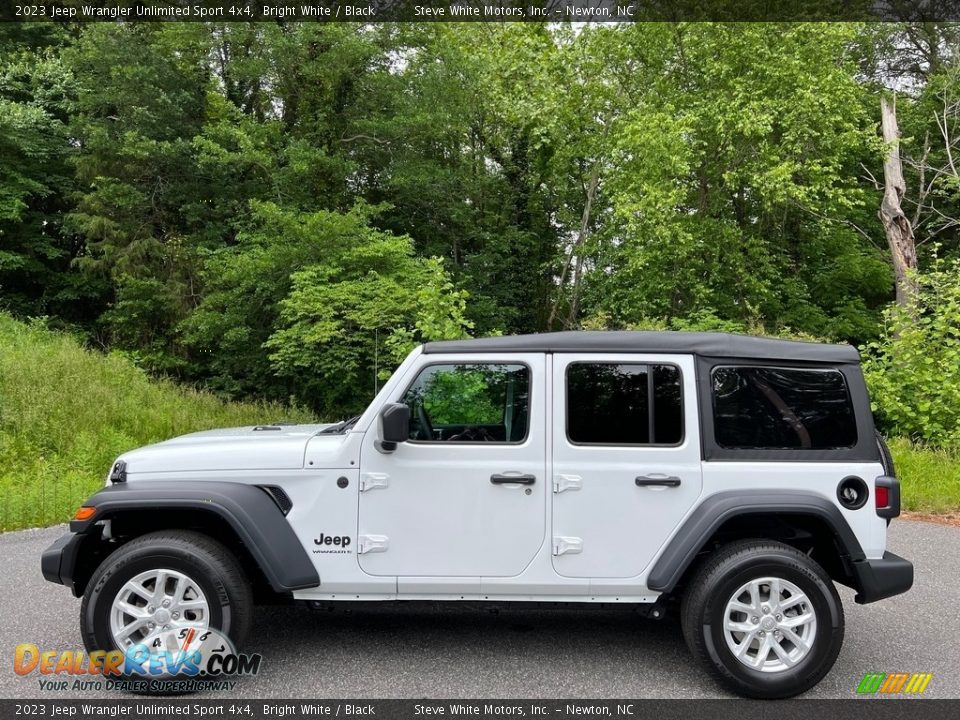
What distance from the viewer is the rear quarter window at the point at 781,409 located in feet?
12.8

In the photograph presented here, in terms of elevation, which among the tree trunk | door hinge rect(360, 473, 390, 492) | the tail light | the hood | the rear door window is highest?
the tree trunk

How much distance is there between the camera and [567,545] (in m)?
3.81

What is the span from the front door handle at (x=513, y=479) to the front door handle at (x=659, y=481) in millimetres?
592

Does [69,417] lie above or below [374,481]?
above

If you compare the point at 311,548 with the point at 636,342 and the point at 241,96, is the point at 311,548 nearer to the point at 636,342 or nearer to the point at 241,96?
the point at 636,342

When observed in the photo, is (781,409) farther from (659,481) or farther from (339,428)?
(339,428)

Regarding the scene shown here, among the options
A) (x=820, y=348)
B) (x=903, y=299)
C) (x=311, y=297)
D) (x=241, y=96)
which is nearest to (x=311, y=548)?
(x=820, y=348)

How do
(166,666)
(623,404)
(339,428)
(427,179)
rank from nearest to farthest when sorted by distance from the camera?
(166,666)
(623,404)
(339,428)
(427,179)

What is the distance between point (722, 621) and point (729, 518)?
54 cm

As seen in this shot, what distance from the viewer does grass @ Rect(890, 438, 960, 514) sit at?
8.33m

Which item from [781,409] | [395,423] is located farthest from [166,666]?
[781,409]

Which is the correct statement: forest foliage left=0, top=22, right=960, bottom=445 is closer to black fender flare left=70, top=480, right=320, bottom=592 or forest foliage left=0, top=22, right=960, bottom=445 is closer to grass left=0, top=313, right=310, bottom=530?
grass left=0, top=313, right=310, bottom=530

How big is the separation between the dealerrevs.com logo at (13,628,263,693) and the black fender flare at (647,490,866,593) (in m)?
2.33

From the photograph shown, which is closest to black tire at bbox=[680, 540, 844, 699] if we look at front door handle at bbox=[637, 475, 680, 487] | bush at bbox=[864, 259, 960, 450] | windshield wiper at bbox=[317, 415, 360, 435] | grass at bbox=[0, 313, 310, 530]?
front door handle at bbox=[637, 475, 680, 487]
